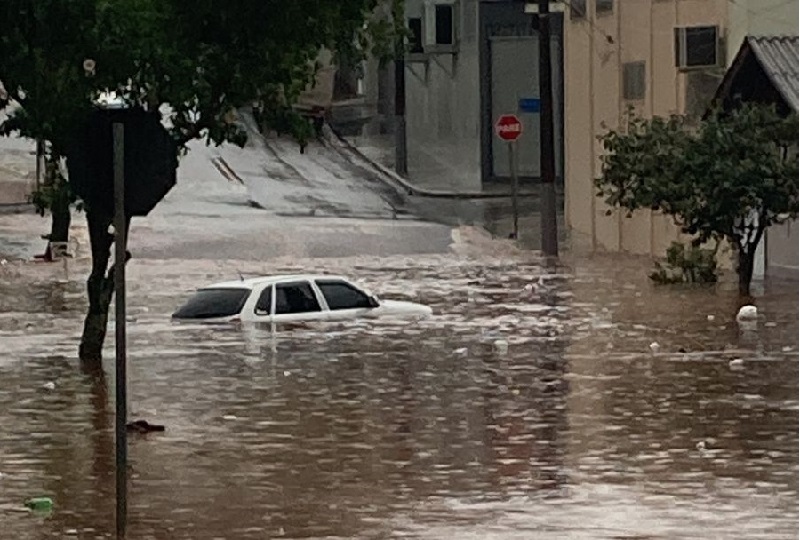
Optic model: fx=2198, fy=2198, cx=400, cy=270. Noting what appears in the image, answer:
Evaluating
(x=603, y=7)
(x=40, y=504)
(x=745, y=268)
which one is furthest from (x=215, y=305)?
(x=603, y=7)

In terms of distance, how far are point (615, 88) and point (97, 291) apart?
29.4 m

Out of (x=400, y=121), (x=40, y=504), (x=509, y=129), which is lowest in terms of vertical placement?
(x=40, y=504)

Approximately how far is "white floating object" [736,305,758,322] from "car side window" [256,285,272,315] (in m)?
6.58

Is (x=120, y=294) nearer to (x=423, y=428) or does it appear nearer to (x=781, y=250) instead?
(x=423, y=428)

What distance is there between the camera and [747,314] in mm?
31641

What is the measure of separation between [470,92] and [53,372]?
4400 centimetres

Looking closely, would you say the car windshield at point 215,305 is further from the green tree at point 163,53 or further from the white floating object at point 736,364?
the white floating object at point 736,364

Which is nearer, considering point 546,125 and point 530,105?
point 546,125

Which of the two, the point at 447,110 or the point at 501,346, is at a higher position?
the point at 447,110

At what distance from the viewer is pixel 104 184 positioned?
1220 centimetres

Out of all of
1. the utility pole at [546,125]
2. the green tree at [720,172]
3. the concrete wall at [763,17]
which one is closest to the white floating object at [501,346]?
the green tree at [720,172]

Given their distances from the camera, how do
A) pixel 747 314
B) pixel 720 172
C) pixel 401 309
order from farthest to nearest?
1. pixel 720 172
2. pixel 401 309
3. pixel 747 314

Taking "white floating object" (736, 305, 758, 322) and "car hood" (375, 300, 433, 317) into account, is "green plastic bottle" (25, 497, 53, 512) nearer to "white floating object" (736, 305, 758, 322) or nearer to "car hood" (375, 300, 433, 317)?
"car hood" (375, 300, 433, 317)

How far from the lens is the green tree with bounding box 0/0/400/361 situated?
21.0 meters
